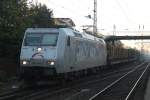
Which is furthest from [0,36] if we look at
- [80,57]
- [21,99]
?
[21,99]

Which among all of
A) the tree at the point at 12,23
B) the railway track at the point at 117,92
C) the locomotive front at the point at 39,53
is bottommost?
the railway track at the point at 117,92

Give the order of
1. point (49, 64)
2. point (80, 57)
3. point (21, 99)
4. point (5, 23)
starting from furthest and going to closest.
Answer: point (5, 23) → point (80, 57) → point (49, 64) → point (21, 99)

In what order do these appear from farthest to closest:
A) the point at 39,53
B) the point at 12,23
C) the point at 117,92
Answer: the point at 12,23
the point at 39,53
the point at 117,92

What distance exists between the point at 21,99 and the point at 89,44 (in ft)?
51.1

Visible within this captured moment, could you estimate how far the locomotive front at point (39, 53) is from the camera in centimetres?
2256

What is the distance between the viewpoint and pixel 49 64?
22547 millimetres

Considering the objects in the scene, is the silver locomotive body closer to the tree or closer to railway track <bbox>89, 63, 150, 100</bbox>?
railway track <bbox>89, 63, 150, 100</bbox>

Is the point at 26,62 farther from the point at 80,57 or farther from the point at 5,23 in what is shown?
the point at 5,23

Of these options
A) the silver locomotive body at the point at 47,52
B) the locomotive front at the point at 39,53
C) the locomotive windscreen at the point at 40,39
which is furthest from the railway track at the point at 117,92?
the locomotive windscreen at the point at 40,39

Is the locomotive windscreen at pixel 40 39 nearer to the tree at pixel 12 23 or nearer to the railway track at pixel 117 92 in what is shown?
the railway track at pixel 117 92

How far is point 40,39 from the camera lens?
23.7 meters

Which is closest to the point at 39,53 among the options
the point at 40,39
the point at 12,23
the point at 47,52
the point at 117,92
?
the point at 47,52

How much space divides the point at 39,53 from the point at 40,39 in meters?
1.00

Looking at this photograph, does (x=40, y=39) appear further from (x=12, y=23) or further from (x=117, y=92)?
(x=12, y=23)
